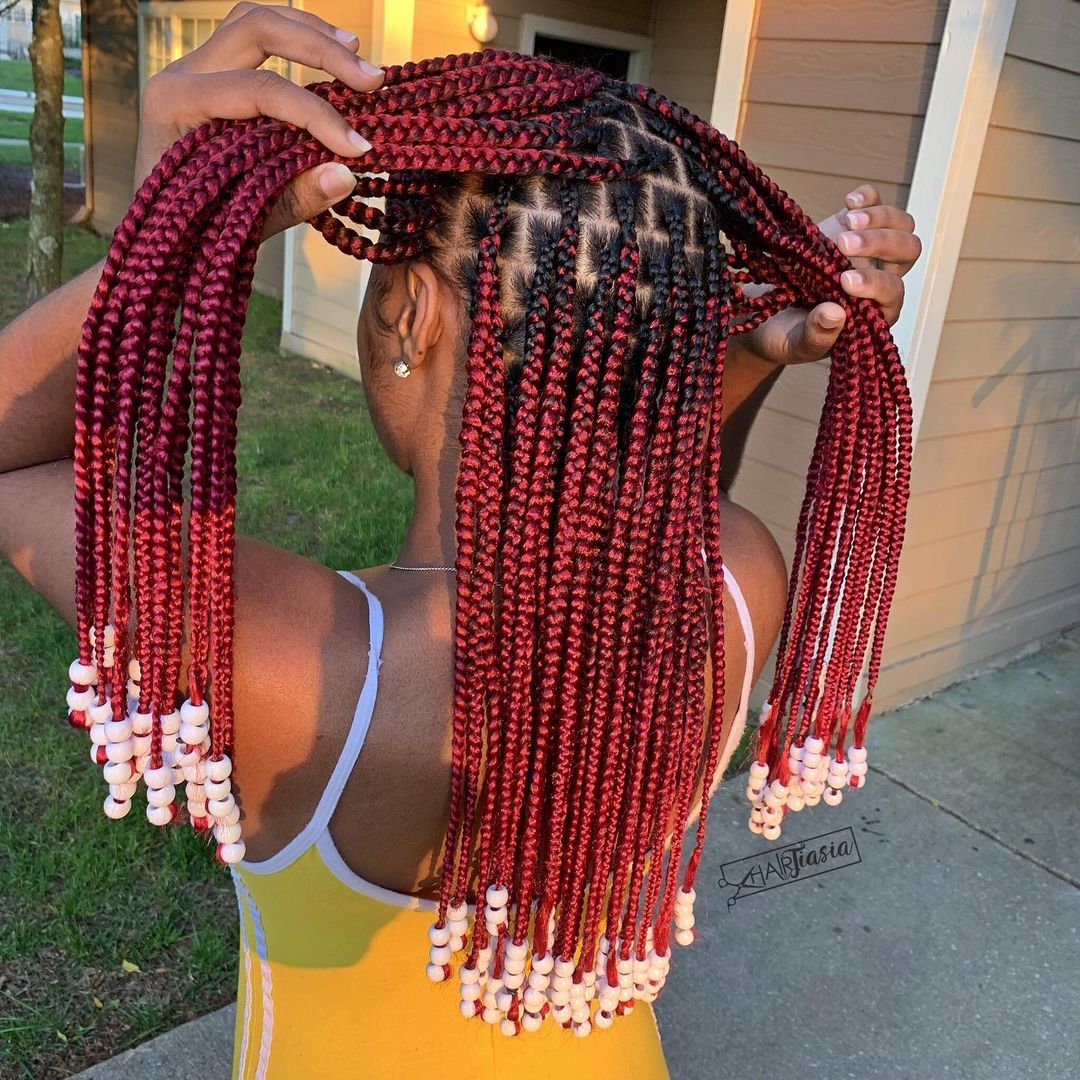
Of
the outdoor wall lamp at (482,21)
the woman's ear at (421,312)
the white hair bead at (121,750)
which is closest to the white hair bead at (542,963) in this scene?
the white hair bead at (121,750)

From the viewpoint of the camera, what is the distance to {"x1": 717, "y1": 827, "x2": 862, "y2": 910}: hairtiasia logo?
3215 mm

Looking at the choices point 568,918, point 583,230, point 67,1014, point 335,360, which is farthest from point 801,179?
point 335,360

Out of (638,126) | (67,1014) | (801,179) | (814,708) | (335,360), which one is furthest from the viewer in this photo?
(335,360)

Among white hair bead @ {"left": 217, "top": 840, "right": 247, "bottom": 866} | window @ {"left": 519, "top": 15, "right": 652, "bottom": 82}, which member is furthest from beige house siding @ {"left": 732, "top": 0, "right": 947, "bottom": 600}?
window @ {"left": 519, "top": 15, "right": 652, "bottom": 82}

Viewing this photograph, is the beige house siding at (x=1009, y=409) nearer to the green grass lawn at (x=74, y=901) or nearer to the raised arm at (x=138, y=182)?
the green grass lawn at (x=74, y=901)

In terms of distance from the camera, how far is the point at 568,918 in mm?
1135

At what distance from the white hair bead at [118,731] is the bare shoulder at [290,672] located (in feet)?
0.32

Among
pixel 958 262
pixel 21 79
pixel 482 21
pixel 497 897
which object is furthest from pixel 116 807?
pixel 21 79

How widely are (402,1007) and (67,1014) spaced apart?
1806 mm

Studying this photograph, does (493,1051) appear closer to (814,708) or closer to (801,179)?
(814,708)

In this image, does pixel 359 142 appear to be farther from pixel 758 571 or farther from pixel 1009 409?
pixel 1009 409

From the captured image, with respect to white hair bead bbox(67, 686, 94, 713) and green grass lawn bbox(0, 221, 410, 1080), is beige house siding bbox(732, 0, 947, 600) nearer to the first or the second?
green grass lawn bbox(0, 221, 410, 1080)

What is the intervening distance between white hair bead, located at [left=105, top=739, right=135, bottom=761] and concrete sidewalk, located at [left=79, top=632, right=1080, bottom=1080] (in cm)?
188

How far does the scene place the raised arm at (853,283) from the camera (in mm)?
1285
